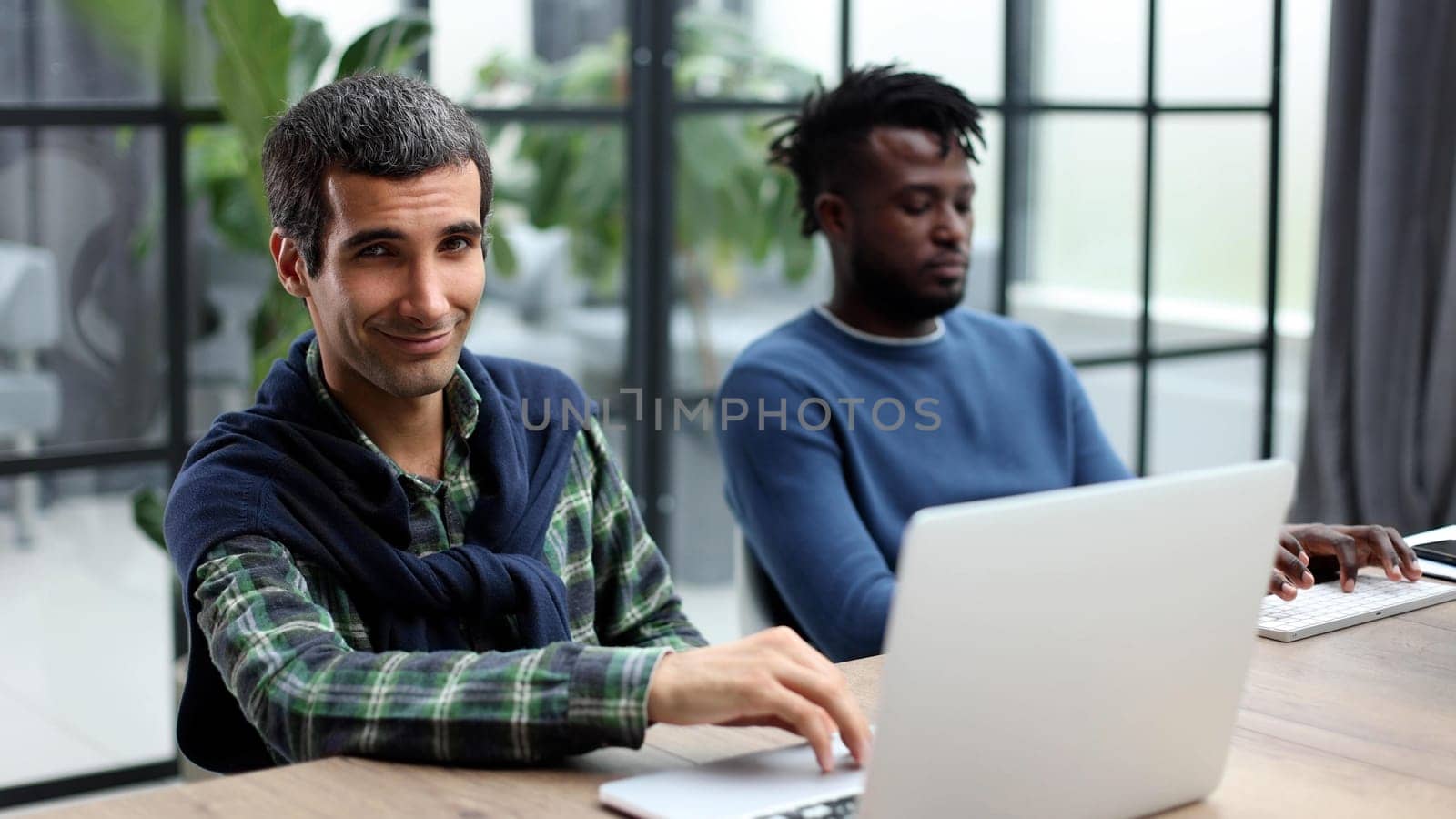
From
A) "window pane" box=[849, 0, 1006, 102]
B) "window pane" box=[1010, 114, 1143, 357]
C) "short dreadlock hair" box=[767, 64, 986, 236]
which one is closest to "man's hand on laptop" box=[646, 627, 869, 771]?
"short dreadlock hair" box=[767, 64, 986, 236]

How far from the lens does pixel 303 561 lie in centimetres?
137

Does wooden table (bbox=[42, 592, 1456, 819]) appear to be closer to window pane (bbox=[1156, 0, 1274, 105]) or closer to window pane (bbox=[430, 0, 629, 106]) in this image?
window pane (bbox=[430, 0, 629, 106])

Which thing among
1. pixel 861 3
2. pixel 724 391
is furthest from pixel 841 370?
pixel 861 3

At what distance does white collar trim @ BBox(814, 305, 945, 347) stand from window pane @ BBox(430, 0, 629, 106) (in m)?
0.95

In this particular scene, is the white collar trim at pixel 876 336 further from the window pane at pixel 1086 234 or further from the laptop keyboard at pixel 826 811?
the window pane at pixel 1086 234

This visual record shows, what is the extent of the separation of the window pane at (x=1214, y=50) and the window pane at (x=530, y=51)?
1.45m

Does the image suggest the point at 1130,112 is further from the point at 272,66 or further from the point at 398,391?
the point at 398,391

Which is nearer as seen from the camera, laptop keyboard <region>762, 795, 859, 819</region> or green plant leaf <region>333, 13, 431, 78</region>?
laptop keyboard <region>762, 795, 859, 819</region>

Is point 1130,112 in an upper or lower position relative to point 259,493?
upper

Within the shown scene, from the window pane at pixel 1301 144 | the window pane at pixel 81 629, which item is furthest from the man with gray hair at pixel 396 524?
the window pane at pixel 1301 144

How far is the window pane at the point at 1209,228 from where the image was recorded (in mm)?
3910

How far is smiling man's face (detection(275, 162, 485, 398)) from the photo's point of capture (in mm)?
1406

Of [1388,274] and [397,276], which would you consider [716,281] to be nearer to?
[1388,274]

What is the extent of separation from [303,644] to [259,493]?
173 mm
